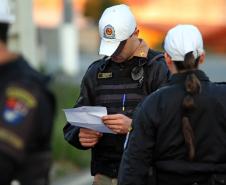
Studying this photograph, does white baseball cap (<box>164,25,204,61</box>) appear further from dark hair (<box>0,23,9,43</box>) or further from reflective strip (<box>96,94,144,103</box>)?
dark hair (<box>0,23,9,43</box>)

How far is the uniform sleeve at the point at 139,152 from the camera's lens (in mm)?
4094

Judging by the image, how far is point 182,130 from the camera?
13.2 ft

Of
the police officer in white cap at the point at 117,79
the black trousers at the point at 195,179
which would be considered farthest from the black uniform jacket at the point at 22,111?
the police officer in white cap at the point at 117,79

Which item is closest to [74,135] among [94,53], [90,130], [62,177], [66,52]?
[90,130]

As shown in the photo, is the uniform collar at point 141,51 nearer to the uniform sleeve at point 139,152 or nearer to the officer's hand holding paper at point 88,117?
the officer's hand holding paper at point 88,117

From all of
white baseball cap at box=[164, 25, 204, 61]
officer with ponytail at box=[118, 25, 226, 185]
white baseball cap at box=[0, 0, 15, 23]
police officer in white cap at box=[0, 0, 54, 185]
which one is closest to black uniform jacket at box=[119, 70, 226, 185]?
officer with ponytail at box=[118, 25, 226, 185]

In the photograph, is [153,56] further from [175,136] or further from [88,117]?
[175,136]

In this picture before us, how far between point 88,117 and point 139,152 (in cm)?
61

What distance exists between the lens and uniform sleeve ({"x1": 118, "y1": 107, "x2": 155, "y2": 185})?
4094 mm

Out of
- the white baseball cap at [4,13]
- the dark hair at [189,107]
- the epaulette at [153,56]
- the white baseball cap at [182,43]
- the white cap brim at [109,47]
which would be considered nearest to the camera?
the white baseball cap at [4,13]

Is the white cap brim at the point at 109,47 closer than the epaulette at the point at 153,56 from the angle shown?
Yes

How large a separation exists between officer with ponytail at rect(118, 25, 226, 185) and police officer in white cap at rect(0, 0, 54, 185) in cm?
93

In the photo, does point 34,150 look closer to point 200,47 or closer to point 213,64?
point 200,47

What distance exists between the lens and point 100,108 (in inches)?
181
